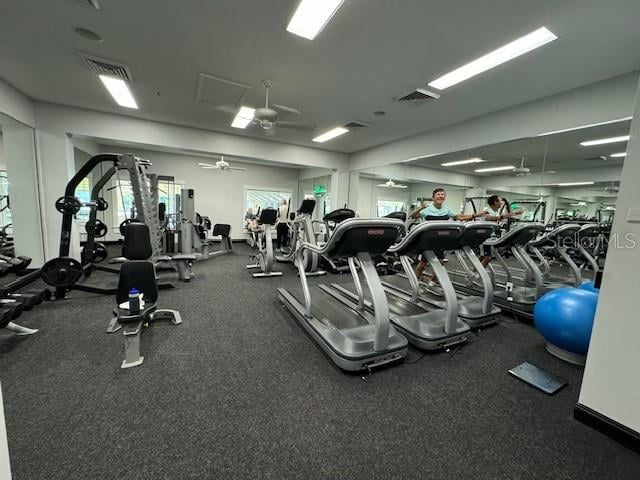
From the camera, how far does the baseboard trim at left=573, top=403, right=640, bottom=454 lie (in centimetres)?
149

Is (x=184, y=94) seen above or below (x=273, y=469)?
above

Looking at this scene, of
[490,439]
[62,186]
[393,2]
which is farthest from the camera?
[62,186]

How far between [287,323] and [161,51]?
3803 mm

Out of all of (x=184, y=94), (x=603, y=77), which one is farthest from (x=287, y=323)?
(x=603, y=77)

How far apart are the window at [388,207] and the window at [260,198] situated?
13.1ft

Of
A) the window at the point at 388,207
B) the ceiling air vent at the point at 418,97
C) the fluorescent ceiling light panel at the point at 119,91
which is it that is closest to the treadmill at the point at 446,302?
the ceiling air vent at the point at 418,97

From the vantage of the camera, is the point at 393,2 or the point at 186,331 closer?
the point at 393,2

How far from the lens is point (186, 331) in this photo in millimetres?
2760

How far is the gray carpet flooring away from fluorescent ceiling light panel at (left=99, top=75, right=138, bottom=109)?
3754mm

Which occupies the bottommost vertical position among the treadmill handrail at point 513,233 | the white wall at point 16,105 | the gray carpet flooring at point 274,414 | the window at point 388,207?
the gray carpet flooring at point 274,414

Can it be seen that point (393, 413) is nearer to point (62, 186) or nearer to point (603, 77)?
point (603, 77)

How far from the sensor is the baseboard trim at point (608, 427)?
1.49 m

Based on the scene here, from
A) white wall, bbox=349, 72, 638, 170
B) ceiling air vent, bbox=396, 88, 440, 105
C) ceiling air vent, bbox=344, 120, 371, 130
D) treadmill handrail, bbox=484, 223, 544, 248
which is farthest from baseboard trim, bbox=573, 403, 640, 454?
ceiling air vent, bbox=344, 120, 371, 130

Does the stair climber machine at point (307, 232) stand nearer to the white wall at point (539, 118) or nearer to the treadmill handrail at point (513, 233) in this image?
the treadmill handrail at point (513, 233)
